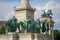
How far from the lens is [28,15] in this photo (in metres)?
47.6

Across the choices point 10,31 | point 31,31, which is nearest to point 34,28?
Answer: point 31,31

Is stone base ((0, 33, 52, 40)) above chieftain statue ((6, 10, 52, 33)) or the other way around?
the other way around

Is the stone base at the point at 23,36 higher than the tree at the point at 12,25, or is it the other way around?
the tree at the point at 12,25

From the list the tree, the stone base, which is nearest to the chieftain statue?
the tree

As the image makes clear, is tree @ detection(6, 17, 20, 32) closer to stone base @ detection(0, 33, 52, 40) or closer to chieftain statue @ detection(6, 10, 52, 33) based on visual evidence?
chieftain statue @ detection(6, 10, 52, 33)

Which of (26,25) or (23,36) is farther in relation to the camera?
(26,25)

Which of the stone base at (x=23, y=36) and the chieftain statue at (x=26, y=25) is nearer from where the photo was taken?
the stone base at (x=23, y=36)

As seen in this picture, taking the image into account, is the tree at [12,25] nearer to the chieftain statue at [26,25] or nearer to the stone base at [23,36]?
the chieftain statue at [26,25]

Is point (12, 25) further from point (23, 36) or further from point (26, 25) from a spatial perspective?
point (23, 36)

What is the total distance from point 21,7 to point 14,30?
5.73m

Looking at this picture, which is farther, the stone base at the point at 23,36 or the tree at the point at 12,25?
the tree at the point at 12,25

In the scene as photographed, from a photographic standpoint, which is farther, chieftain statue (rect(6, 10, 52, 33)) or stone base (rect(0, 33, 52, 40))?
chieftain statue (rect(6, 10, 52, 33))

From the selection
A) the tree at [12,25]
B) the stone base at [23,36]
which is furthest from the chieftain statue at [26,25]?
the stone base at [23,36]

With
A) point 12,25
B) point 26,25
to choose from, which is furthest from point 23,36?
point 12,25
